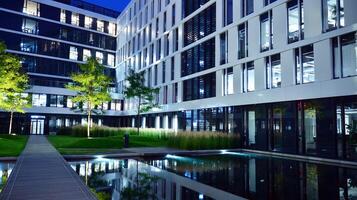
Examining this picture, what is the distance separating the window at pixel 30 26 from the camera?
49.0 meters

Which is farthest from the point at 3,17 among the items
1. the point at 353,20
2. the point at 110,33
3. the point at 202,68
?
the point at 353,20

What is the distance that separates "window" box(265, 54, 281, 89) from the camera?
20.6m

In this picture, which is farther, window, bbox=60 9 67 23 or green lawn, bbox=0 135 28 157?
window, bbox=60 9 67 23

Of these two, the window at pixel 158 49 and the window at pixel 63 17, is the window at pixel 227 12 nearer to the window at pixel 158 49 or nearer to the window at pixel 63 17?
the window at pixel 158 49

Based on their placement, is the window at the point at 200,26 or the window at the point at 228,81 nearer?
the window at the point at 228,81

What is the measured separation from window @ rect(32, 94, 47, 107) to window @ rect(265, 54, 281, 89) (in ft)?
120

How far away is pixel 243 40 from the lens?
79.8 feet

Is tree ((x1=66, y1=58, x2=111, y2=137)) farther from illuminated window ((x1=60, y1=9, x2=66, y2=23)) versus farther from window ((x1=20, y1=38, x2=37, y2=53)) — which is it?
illuminated window ((x1=60, y1=9, x2=66, y2=23))

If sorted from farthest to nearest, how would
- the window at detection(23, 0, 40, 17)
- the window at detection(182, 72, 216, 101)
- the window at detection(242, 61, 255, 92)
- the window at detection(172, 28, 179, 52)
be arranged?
the window at detection(23, 0, 40, 17)
the window at detection(172, 28, 179, 52)
the window at detection(182, 72, 216, 101)
the window at detection(242, 61, 255, 92)

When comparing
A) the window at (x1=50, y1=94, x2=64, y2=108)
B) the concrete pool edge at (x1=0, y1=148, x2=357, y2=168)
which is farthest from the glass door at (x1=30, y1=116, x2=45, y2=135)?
the concrete pool edge at (x1=0, y1=148, x2=357, y2=168)

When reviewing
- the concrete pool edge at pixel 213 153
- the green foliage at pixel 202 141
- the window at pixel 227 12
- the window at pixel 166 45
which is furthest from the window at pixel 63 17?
the concrete pool edge at pixel 213 153

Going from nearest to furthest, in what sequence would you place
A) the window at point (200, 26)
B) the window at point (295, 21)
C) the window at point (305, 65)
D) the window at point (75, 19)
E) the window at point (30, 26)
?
the window at point (305, 65)
the window at point (295, 21)
the window at point (200, 26)
the window at point (30, 26)
the window at point (75, 19)

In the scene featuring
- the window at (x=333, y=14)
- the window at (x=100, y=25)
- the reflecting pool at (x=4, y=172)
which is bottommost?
the reflecting pool at (x=4, y=172)

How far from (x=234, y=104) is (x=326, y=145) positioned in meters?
8.52
